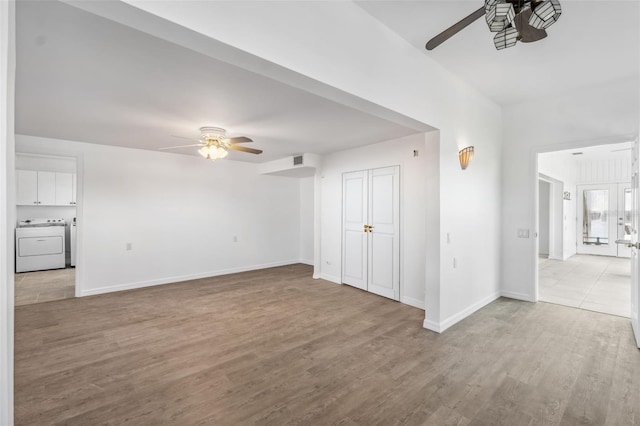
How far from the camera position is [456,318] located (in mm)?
3570

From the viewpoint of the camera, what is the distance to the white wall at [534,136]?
3.58m

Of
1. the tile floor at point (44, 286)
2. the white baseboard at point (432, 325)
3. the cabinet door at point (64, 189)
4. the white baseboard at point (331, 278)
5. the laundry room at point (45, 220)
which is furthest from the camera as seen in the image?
the cabinet door at point (64, 189)

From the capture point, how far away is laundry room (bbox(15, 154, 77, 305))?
6.28 metres

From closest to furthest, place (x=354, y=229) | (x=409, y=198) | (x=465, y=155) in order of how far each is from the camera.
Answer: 1. (x=465, y=155)
2. (x=409, y=198)
3. (x=354, y=229)

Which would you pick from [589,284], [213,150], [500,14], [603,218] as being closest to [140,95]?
[213,150]

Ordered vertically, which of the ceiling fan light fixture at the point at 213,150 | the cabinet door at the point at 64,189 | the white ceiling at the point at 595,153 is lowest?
the cabinet door at the point at 64,189

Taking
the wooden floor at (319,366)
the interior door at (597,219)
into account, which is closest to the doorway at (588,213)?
the interior door at (597,219)

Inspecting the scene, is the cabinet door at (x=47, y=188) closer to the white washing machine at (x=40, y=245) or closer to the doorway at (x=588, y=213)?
the white washing machine at (x=40, y=245)

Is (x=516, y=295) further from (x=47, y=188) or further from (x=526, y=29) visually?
(x=47, y=188)

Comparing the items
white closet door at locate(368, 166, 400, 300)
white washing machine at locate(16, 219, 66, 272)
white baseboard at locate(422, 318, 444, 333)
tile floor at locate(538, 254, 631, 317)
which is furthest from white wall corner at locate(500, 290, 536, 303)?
white washing machine at locate(16, 219, 66, 272)

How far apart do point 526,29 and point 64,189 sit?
929 centimetres

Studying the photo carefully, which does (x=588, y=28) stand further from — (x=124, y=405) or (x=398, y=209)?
(x=124, y=405)

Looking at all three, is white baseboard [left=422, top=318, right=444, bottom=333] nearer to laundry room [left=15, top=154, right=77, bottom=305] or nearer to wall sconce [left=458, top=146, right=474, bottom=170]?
wall sconce [left=458, top=146, right=474, bottom=170]

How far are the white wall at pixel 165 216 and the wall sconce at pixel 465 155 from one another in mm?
4718
